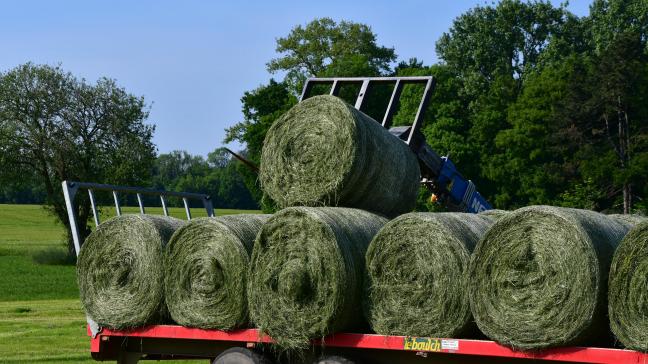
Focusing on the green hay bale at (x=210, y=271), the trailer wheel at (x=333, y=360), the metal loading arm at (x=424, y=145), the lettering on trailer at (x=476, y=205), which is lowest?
the trailer wheel at (x=333, y=360)

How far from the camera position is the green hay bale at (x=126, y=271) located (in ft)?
33.2

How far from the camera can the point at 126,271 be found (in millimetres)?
10273

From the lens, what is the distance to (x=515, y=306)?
823 centimetres

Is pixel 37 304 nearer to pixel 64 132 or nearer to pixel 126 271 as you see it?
pixel 126 271

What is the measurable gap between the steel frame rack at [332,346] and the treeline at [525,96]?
39.1m

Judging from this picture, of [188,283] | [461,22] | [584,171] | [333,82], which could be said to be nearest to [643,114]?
[584,171]

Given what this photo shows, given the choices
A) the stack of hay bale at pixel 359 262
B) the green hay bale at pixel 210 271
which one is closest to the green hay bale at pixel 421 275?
the stack of hay bale at pixel 359 262

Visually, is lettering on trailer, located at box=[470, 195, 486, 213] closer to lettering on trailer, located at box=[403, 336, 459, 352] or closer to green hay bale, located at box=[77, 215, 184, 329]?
green hay bale, located at box=[77, 215, 184, 329]

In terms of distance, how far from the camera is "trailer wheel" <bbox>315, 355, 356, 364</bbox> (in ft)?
29.5

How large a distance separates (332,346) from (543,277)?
1907 millimetres

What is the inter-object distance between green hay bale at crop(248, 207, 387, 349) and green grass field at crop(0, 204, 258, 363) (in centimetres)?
587

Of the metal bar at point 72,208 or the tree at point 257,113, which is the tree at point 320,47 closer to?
the tree at point 257,113

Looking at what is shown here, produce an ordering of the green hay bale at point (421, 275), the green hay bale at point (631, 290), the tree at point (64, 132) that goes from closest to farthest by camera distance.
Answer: the green hay bale at point (631, 290) < the green hay bale at point (421, 275) < the tree at point (64, 132)

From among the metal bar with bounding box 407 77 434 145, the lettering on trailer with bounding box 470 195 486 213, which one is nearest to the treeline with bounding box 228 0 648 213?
the lettering on trailer with bounding box 470 195 486 213
